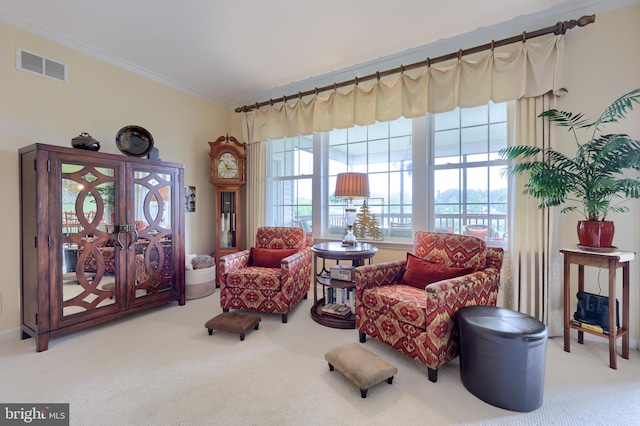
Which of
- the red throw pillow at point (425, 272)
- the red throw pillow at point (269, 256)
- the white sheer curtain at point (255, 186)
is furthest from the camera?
the white sheer curtain at point (255, 186)

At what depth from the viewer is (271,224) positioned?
433cm

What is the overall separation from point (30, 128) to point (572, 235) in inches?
197

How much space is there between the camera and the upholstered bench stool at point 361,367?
166 cm

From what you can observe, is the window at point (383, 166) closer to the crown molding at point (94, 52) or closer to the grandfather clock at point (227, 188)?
the grandfather clock at point (227, 188)

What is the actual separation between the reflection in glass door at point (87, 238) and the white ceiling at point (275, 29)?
137 centimetres

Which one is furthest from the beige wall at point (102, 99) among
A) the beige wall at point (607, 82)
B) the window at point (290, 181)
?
the window at point (290, 181)

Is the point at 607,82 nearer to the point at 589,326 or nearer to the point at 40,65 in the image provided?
the point at 589,326

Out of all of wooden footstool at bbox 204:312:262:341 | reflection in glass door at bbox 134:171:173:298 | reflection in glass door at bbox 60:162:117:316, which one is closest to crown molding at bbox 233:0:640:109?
reflection in glass door at bbox 134:171:173:298

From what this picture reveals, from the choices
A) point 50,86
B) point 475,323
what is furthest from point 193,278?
point 475,323

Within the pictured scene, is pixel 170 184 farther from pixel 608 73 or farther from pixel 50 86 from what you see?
pixel 608 73

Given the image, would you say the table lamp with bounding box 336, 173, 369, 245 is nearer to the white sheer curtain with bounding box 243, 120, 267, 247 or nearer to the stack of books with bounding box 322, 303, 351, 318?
the stack of books with bounding box 322, 303, 351, 318

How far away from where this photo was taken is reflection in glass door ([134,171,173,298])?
9.45ft

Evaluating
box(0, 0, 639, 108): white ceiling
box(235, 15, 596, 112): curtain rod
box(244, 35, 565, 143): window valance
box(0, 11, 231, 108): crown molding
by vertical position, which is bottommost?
box(244, 35, 565, 143): window valance

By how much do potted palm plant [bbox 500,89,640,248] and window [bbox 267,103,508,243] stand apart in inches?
18.9
